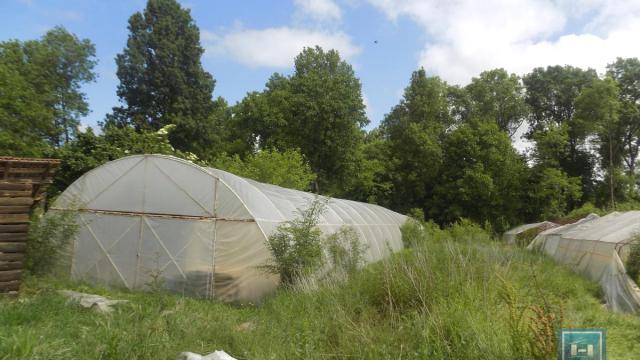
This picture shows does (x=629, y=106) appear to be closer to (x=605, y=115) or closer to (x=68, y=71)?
(x=605, y=115)

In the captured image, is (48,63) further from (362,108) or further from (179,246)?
(179,246)

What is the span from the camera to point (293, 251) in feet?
33.4

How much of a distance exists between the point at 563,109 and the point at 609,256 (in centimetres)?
3117

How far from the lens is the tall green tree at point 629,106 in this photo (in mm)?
35938

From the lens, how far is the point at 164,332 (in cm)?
588

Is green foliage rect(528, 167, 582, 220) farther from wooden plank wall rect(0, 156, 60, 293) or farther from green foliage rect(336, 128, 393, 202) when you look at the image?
wooden plank wall rect(0, 156, 60, 293)

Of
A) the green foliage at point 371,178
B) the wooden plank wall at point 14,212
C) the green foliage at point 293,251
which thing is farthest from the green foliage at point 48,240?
the green foliage at point 371,178

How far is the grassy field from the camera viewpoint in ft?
15.8

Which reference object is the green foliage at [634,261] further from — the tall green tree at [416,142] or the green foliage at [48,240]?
the tall green tree at [416,142]

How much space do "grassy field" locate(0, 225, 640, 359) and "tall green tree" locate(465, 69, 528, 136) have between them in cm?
3440

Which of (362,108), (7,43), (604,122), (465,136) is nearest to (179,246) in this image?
(7,43)

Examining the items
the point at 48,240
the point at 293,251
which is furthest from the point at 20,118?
the point at 293,251

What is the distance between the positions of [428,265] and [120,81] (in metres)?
30.0

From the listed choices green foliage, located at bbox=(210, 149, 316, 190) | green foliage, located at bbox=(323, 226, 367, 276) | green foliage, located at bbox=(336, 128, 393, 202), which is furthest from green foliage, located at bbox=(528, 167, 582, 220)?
green foliage, located at bbox=(323, 226, 367, 276)
